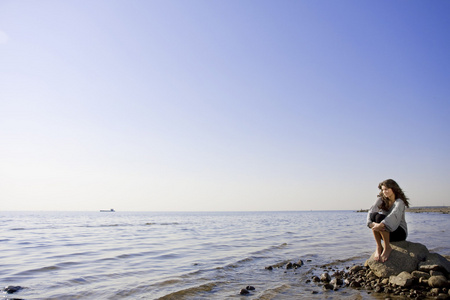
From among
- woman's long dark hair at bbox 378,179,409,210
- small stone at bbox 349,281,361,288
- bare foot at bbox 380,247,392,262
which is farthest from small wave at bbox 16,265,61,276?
woman's long dark hair at bbox 378,179,409,210

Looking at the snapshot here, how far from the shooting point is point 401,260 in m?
8.72

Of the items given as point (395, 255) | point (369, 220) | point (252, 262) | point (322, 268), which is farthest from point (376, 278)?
point (252, 262)

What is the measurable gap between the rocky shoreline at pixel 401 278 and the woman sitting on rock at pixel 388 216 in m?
0.27

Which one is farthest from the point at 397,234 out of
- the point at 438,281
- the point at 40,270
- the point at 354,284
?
the point at 40,270

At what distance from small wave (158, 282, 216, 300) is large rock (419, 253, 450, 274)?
6263mm

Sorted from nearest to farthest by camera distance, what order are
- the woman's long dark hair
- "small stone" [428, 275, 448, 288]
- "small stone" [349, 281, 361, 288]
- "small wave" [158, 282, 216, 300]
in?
"small stone" [428, 275, 448, 288] < "small wave" [158, 282, 216, 300] < "small stone" [349, 281, 361, 288] < the woman's long dark hair

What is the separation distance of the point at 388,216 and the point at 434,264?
1.81 meters

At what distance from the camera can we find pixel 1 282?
9797 mm

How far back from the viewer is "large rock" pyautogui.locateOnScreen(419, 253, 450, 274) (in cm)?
810

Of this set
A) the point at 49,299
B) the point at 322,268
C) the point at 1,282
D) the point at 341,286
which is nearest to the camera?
the point at 49,299

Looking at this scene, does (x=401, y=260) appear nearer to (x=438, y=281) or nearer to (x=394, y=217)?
(x=438, y=281)

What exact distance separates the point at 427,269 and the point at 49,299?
35.0ft

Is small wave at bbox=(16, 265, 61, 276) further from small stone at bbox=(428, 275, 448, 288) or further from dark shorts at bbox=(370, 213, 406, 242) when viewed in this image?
small stone at bbox=(428, 275, 448, 288)

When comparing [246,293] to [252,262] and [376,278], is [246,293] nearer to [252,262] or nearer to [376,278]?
[376,278]
